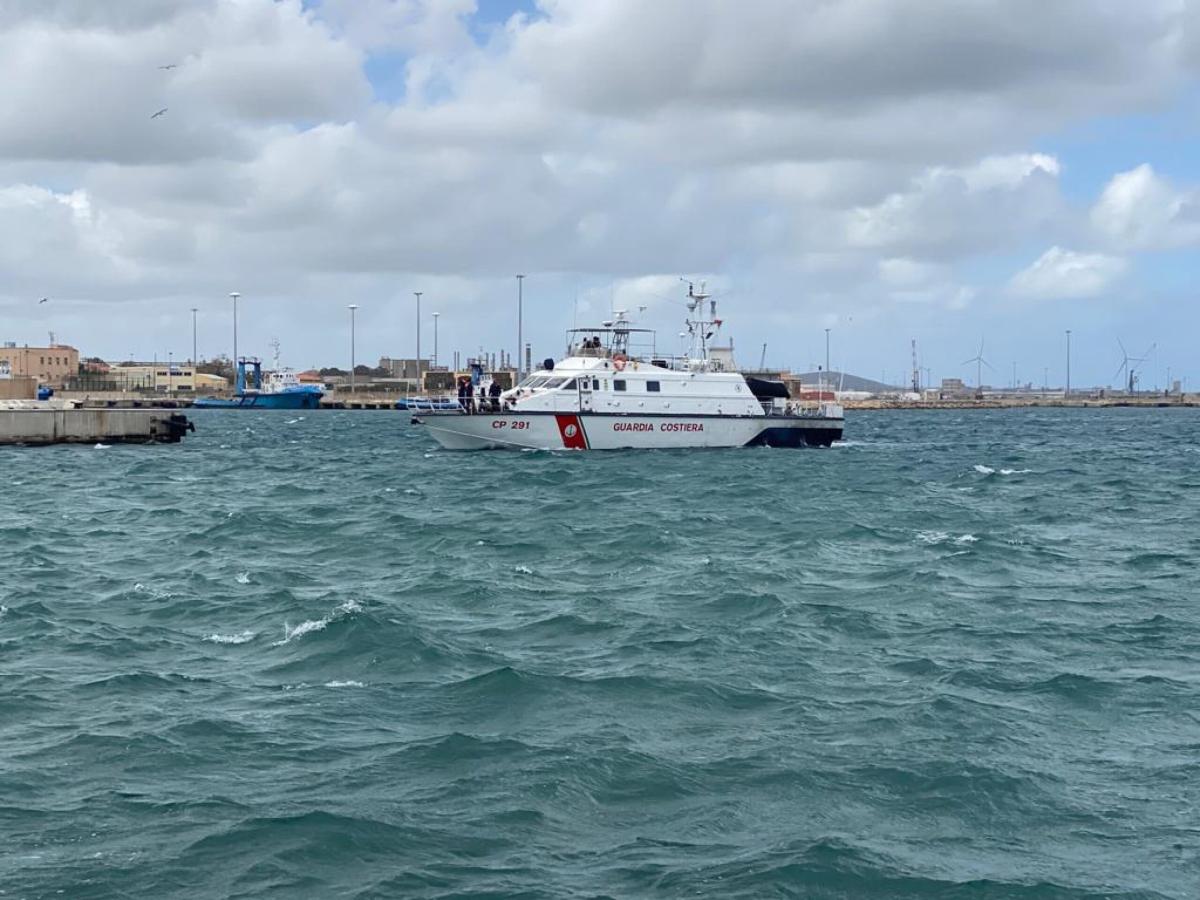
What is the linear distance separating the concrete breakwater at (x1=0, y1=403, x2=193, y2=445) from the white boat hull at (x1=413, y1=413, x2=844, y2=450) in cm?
1944

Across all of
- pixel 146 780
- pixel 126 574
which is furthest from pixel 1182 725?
pixel 126 574

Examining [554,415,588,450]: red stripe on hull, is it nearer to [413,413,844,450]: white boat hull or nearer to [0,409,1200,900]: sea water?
[413,413,844,450]: white boat hull

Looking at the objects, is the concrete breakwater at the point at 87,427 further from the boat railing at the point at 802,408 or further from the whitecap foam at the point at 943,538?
the whitecap foam at the point at 943,538

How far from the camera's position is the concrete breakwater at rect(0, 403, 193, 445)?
212 feet

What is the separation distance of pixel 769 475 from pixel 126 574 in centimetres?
2738

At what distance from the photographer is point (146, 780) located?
11883 millimetres

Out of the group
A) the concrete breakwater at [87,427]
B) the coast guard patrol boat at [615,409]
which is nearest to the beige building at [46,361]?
the concrete breakwater at [87,427]

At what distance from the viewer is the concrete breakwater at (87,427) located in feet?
212

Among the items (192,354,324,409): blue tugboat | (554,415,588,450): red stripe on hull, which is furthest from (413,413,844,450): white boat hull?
(192,354,324,409): blue tugboat

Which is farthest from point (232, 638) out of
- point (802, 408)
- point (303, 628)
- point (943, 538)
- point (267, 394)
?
point (267, 394)

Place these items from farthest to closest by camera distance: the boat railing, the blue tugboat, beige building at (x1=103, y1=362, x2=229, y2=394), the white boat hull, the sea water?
beige building at (x1=103, y1=362, x2=229, y2=394) < the blue tugboat < the boat railing < the white boat hull < the sea water

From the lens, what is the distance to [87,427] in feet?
217

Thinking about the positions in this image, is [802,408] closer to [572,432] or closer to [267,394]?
[572,432]

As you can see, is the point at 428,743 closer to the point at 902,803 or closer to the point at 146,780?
the point at 146,780
